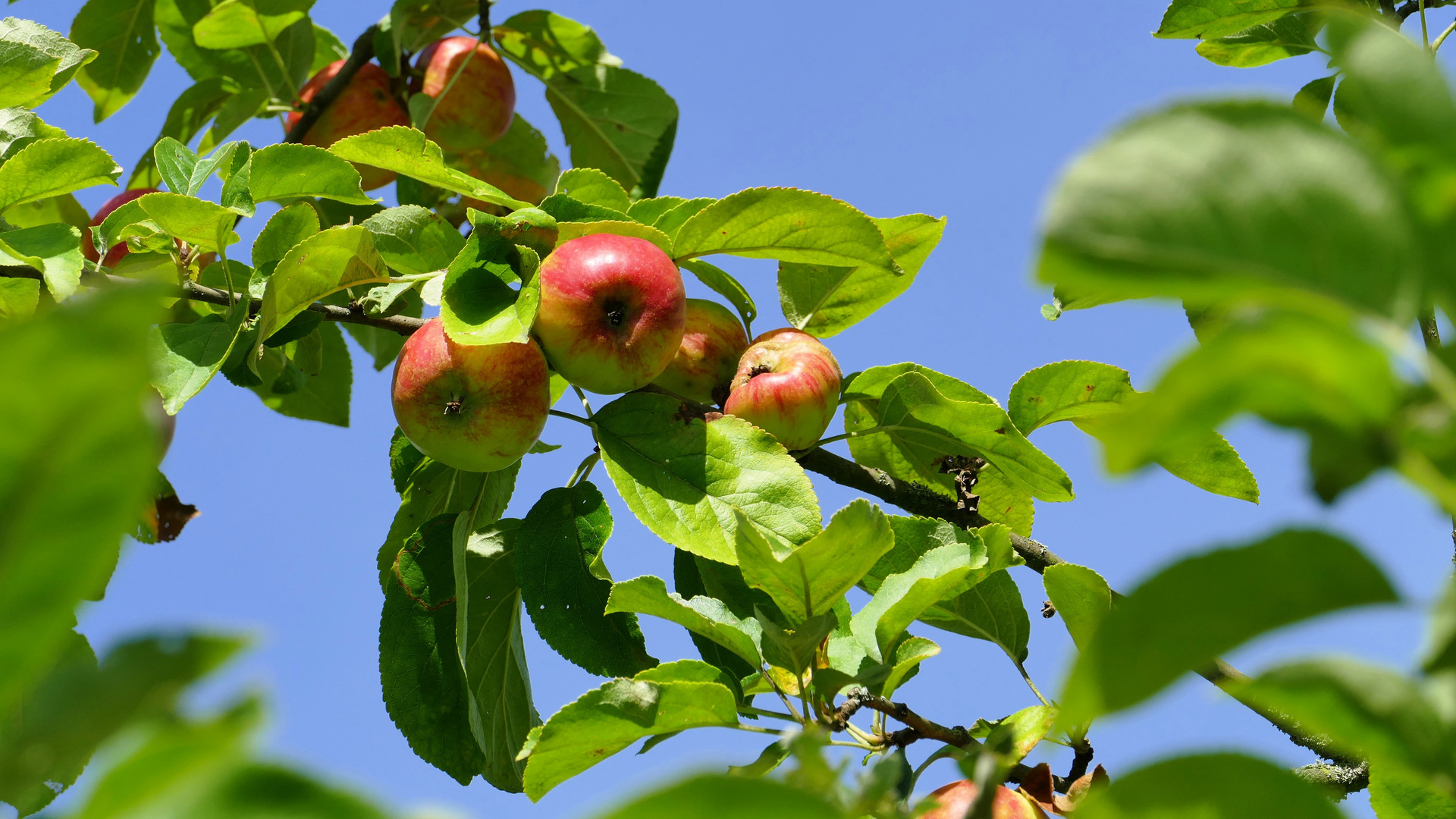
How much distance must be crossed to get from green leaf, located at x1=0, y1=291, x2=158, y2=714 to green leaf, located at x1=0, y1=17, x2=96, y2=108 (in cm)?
168

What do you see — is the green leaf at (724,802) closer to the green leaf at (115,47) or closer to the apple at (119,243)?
the apple at (119,243)

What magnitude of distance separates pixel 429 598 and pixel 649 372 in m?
0.51

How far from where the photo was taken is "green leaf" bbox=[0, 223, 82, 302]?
4.34ft

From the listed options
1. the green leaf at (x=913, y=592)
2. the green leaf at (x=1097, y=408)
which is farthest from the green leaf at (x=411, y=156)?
the green leaf at (x=1097, y=408)

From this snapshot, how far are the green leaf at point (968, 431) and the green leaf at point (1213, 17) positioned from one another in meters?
0.90

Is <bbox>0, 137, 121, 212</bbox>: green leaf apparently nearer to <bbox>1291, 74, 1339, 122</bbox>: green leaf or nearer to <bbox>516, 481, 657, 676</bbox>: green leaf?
<bbox>516, 481, 657, 676</bbox>: green leaf

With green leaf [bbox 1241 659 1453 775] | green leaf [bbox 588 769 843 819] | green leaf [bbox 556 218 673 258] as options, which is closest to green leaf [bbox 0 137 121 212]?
green leaf [bbox 556 218 673 258]

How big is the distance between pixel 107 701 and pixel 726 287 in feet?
4.79

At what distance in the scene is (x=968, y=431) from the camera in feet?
5.19

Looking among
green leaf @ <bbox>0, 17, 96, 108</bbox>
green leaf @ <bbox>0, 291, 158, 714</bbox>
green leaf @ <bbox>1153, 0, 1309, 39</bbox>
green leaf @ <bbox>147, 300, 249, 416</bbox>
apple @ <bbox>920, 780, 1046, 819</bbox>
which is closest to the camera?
green leaf @ <bbox>0, 291, 158, 714</bbox>

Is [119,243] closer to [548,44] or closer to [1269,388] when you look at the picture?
[548,44]

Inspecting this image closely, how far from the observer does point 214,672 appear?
0.36 m

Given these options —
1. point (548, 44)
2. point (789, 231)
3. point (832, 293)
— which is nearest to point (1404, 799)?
A: point (789, 231)

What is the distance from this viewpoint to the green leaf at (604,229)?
1.56 m
